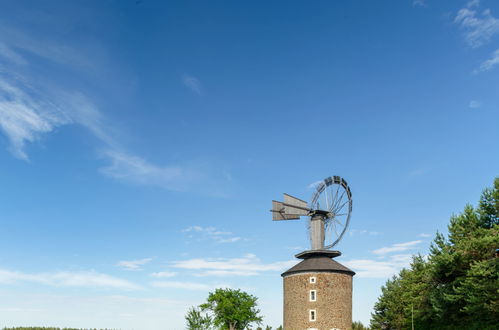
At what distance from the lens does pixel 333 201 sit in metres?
54.9

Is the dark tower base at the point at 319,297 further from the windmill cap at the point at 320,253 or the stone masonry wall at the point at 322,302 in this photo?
the windmill cap at the point at 320,253

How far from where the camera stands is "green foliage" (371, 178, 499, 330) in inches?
1296

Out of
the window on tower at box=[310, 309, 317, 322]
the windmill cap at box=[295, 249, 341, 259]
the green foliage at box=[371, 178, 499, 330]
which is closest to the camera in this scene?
the green foliage at box=[371, 178, 499, 330]

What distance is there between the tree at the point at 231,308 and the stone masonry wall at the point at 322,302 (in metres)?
12.2

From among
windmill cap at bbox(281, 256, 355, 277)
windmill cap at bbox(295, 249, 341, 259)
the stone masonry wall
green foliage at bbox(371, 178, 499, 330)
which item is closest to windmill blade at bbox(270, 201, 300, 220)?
windmill cap at bbox(295, 249, 341, 259)

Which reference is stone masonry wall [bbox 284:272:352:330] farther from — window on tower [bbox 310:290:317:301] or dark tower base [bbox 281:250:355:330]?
window on tower [bbox 310:290:317:301]

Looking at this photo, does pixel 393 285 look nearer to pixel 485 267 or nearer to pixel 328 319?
pixel 328 319

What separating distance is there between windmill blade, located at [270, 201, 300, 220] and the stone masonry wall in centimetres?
756

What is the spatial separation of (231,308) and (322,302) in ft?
55.4

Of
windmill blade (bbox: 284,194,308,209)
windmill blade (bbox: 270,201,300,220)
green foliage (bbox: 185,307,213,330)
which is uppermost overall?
windmill blade (bbox: 284,194,308,209)

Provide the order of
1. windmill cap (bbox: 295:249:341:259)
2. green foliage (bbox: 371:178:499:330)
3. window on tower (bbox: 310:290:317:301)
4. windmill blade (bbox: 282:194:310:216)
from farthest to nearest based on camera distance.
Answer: windmill blade (bbox: 282:194:310:216) → windmill cap (bbox: 295:249:341:259) → window on tower (bbox: 310:290:317:301) → green foliage (bbox: 371:178:499:330)

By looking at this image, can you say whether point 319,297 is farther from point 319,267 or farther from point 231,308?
point 231,308

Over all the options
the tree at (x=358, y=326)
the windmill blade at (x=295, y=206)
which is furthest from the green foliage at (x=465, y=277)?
the windmill blade at (x=295, y=206)

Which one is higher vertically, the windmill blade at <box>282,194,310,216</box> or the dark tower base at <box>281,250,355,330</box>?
the windmill blade at <box>282,194,310,216</box>
